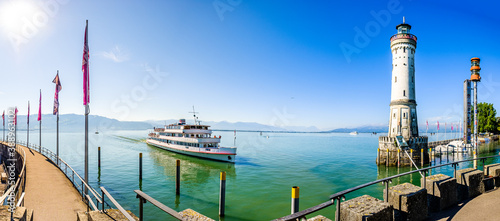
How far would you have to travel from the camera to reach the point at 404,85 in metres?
32.0

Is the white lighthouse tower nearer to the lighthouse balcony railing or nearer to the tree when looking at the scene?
the lighthouse balcony railing

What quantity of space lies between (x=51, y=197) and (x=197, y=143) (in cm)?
2869

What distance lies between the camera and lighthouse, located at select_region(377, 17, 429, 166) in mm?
31906

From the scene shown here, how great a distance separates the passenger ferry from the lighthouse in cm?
2326

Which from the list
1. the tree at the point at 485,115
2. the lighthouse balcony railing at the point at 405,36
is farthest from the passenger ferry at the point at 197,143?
the tree at the point at 485,115

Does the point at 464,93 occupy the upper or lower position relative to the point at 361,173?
upper

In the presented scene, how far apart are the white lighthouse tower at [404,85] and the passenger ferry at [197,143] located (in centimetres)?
2456

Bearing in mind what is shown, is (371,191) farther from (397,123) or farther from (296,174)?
(397,123)

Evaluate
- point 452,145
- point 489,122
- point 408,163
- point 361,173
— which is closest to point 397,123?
point 408,163

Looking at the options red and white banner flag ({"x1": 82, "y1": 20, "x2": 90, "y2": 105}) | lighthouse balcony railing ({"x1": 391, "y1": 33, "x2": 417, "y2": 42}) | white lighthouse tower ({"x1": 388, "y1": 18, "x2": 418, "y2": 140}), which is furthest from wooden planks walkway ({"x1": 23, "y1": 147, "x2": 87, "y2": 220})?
lighthouse balcony railing ({"x1": 391, "y1": 33, "x2": 417, "y2": 42})

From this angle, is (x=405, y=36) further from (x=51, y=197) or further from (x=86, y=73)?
(x=51, y=197)

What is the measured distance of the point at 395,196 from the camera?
5.46 meters

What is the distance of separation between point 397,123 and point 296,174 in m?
16.9

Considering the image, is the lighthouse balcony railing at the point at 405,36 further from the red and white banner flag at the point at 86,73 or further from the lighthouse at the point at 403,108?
the red and white banner flag at the point at 86,73
